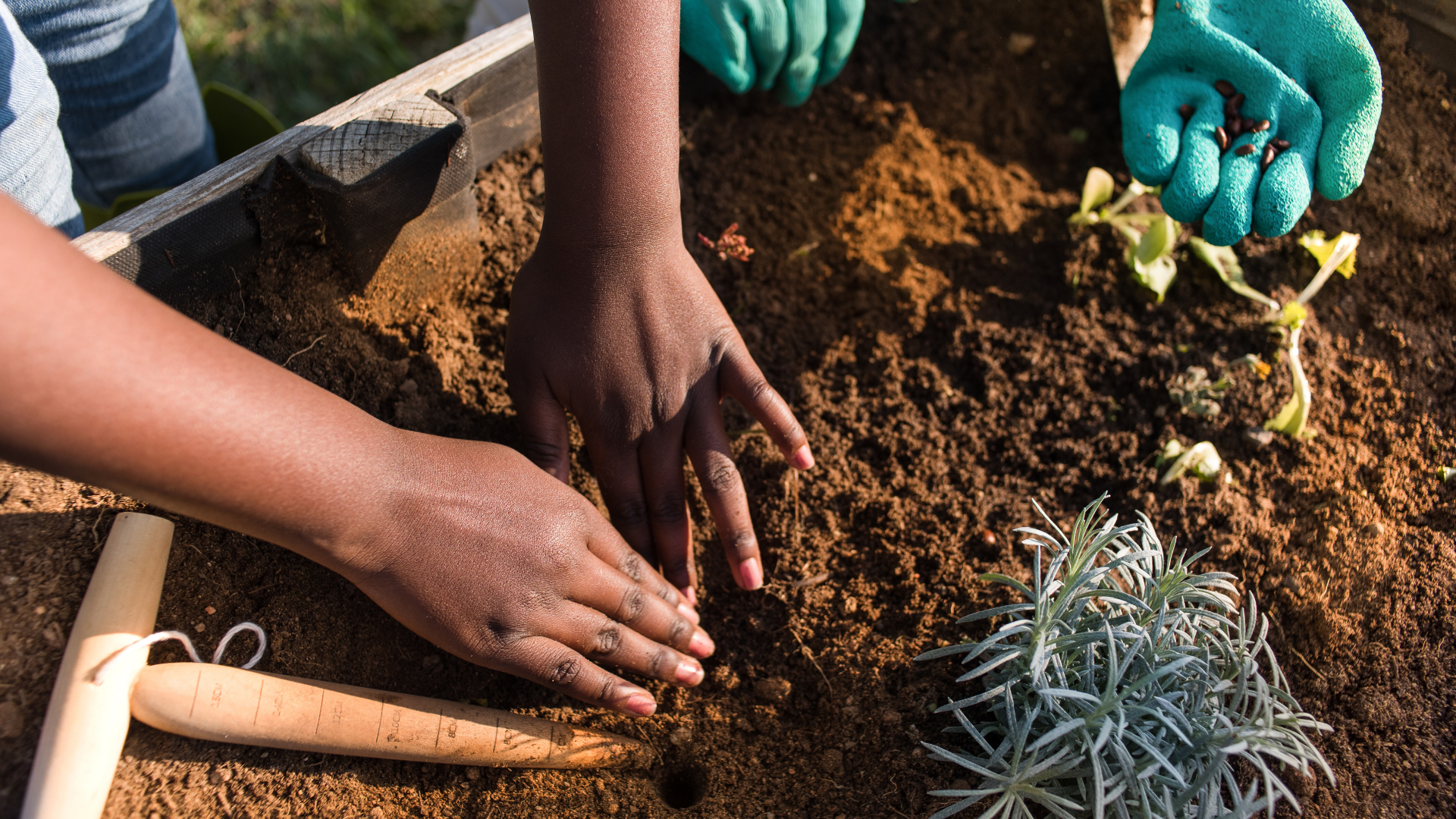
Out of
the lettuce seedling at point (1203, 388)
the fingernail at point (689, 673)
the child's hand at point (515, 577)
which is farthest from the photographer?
the lettuce seedling at point (1203, 388)

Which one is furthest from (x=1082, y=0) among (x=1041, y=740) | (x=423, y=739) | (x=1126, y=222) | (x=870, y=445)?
(x=423, y=739)

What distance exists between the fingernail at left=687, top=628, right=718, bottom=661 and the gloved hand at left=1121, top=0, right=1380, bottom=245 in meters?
1.40

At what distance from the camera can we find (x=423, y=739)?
4.73 feet

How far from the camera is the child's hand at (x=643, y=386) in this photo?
1.66m

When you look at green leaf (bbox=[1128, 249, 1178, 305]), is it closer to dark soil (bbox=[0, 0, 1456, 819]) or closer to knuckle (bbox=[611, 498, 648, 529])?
dark soil (bbox=[0, 0, 1456, 819])

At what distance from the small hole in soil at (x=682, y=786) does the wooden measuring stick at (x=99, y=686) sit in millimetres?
918

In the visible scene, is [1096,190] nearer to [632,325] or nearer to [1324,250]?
[1324,250]

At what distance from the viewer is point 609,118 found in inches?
62.4

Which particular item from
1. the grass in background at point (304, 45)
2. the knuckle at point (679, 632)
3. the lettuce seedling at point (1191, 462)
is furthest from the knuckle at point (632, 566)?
the grass in background at point (304, 45)

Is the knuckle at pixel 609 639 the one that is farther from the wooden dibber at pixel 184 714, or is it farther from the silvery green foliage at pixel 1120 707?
the silvery green foliage at pixel 1120 707

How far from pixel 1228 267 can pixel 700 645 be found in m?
1.65

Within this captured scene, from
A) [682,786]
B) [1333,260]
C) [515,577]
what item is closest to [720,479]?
[515,577]

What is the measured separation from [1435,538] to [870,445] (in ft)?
3.90

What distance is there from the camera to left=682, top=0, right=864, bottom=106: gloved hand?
6.66 ft
